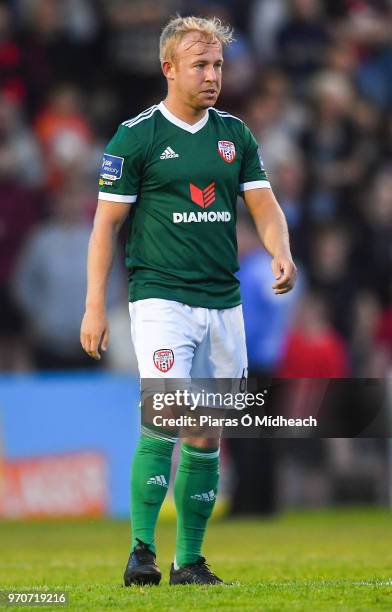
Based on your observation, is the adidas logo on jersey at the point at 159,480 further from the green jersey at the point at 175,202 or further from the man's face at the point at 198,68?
the man's face at the point at 198,68

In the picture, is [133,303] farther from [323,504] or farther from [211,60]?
[323,504]

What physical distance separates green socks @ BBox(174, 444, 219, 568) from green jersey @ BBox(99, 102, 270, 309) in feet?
2.16

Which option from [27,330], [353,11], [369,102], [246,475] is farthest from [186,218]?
[353,11]

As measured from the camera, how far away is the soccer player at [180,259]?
6.04 metres

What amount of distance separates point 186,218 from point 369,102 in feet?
31.7

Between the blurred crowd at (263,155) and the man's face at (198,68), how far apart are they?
5.13 m

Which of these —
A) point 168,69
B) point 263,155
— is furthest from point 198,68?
point 263,155

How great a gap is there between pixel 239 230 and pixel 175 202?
5.23 metres

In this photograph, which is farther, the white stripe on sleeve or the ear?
the ear

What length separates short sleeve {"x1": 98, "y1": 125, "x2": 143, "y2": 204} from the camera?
6082mm

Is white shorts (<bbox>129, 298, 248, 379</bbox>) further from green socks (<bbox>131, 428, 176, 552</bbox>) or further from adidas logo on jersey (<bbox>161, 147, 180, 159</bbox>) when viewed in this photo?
adidas logo on jersey (<bbox>161, 147, 180, 159</bbox>)

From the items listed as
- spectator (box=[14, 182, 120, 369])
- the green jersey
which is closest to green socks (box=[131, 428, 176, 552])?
the green jersey

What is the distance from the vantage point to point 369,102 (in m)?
15.4

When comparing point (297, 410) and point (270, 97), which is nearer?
point (297, 410)
